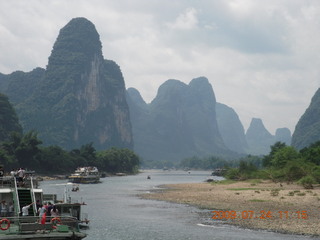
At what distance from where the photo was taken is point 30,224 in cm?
2014

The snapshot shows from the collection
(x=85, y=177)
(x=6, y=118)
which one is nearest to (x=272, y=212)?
(x=85, y=177)

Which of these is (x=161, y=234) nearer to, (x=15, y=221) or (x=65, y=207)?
(x=65, y=207)

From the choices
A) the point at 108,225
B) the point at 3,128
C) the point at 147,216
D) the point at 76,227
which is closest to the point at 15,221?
the point at 76,227

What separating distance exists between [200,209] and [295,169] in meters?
43.1

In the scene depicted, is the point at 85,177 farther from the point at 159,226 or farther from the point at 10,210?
the point at 10,210

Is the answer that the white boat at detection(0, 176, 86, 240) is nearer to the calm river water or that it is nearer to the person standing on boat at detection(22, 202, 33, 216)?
the person standing on boat at detection(22, 202, 33, 216)

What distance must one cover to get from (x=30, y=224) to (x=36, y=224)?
298mm

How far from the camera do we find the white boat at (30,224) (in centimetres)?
2003

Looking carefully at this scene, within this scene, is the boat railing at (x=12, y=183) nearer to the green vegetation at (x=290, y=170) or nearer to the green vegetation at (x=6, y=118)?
the green vegetation at (x=290, y=170)

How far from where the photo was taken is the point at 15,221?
23328 mm

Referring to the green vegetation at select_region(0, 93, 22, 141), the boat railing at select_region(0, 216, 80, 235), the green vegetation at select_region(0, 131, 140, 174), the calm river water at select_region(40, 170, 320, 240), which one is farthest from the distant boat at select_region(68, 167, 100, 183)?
the boat railing at select_region(0, 216, 80, 235)

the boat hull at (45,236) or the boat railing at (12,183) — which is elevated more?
the boat railing at (12,183)

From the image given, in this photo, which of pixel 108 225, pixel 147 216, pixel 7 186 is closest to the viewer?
pixel 7 186
